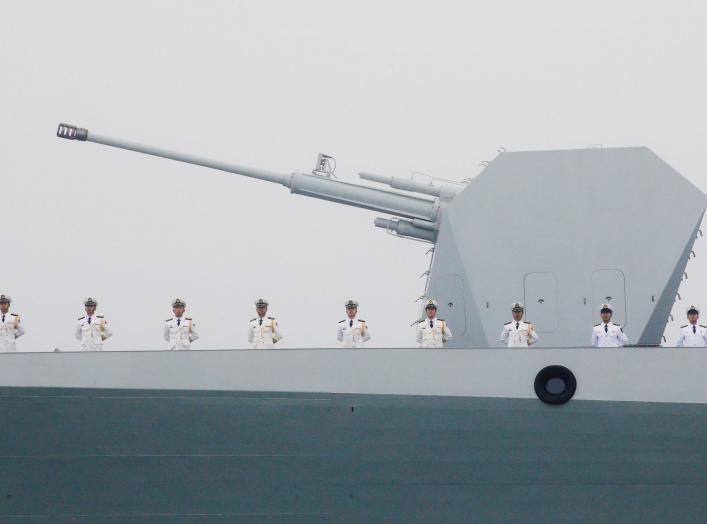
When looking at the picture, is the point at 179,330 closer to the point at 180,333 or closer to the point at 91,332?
the point at 180,333

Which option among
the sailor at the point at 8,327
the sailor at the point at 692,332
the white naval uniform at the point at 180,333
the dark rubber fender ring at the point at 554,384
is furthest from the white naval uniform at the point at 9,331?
the sailor at the point at 692,332

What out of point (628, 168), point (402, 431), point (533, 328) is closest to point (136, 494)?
point (402, 431)

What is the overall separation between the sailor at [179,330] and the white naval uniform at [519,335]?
4052 mm

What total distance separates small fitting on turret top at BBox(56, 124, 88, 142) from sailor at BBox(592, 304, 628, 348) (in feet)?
28.6

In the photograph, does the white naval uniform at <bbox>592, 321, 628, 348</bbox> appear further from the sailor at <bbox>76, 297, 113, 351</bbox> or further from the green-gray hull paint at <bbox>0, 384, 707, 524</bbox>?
the sailor at <bbox>76, 297, 113, 351</bbox>

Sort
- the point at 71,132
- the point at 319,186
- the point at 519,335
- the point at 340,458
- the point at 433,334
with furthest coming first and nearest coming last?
the point at 71,132
the point at 319,186
the point at 433,334
the point at 519,335
the point at 340,458

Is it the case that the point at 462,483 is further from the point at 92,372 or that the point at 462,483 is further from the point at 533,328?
the point at 92,372

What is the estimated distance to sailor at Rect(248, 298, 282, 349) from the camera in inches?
668

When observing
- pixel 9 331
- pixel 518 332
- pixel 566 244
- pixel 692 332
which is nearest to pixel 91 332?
pixel 9 331

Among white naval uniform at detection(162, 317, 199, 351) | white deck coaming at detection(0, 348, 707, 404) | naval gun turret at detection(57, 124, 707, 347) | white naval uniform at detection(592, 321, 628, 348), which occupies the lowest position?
white deck coaming at detection(0, 348, 707, 404)

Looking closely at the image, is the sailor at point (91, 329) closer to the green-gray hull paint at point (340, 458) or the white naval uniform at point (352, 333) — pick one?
the green-gray hull paint at point (340, 458)

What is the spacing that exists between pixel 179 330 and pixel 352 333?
2.26m

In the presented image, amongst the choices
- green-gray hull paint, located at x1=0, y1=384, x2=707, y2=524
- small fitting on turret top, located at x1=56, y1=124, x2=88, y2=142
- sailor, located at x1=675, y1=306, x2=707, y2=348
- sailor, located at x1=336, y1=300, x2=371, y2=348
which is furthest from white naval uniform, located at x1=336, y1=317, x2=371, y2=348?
small fitting on turret top, located at x1=56, y1=124, x2=88, y2=142

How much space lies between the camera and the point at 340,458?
1547 centimetres
